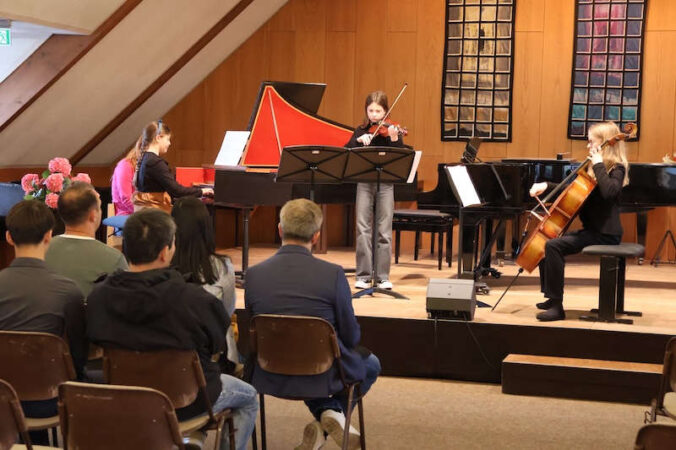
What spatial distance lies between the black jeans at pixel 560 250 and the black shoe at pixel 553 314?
49 millimetres

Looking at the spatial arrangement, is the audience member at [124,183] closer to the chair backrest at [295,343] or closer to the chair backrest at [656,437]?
the chair backrest at [295,343]

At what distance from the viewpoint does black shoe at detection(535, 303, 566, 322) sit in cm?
561

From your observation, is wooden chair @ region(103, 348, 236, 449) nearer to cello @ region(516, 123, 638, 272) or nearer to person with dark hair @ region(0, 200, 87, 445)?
person with dark hair @ region(0, 200, 87, 445)

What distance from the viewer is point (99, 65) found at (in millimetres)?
8195

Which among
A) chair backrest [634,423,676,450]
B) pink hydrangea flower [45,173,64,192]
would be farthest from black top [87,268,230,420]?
pink hydrangea flower [45,173,64,192]

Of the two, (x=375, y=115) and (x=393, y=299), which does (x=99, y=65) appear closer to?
(x=375, y=115)

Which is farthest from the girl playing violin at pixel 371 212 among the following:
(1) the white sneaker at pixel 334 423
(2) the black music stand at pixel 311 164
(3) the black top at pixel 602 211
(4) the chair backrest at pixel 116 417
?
(4) the chair backrest at pixel 116 417

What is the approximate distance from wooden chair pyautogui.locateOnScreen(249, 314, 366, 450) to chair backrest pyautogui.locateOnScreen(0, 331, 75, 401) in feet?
2.52

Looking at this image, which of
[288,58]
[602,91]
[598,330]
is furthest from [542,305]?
[288,58]

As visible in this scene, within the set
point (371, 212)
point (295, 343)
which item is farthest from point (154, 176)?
point (295, 343)

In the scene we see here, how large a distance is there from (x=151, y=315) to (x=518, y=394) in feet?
9.50

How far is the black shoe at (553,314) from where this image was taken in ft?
18.4

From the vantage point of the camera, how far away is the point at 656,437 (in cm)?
236

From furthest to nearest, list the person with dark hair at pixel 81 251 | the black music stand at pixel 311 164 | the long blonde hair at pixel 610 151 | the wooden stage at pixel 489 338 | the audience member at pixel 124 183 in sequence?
the audience member at pixel 124 183
the black music stand at pixel 311 164
the long blonde hair at pixel 610 151
the wooden stage at pixel 489 338
the person with dark hair at pixel 81 251
